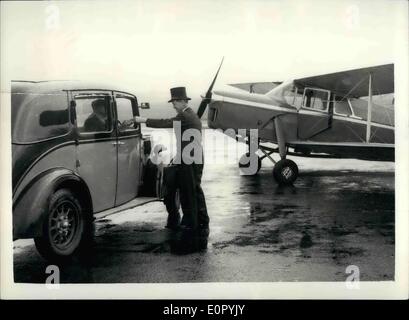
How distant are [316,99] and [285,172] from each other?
1.84 metres

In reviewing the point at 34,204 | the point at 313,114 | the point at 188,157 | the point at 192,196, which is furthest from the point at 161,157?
the point at 313,114

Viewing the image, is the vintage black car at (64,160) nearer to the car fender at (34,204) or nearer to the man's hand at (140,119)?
the car fender at (34,204)

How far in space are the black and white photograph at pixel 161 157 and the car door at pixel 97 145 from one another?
2 centimetres

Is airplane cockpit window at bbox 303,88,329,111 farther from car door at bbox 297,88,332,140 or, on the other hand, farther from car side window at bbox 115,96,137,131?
car side window at bbox 115,96,137,131

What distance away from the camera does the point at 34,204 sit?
4176 mm

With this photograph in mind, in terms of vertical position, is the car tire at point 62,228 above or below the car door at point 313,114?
below

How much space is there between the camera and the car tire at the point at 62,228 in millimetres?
4266

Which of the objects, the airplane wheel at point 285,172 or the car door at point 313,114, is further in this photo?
the car door at point 313,114

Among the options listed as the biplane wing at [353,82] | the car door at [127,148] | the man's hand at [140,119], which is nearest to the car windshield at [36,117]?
the car door at [127,148]

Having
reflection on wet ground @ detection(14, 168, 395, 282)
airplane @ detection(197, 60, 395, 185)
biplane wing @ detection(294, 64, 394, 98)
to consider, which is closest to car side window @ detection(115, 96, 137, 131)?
reflection on wet ground @ detection(14, 168, 395, 282)

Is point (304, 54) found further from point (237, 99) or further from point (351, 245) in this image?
point (237, 99)

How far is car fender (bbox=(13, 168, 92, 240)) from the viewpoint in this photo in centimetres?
418
